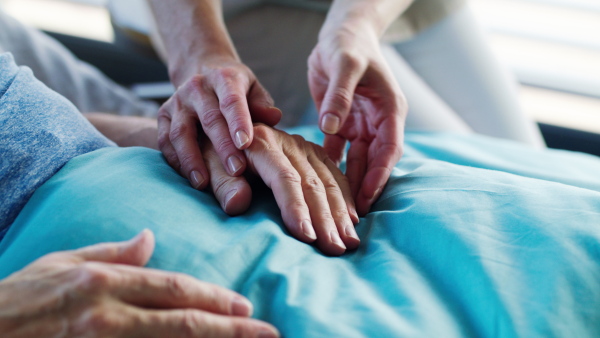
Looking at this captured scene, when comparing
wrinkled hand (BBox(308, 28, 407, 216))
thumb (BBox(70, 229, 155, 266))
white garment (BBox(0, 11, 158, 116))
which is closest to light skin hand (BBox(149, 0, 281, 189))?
wrinkled hand (BBox(308, 28, 407, 216))

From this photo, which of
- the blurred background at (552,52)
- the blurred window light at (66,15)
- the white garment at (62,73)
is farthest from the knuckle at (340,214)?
the blurred window light at (66,15)

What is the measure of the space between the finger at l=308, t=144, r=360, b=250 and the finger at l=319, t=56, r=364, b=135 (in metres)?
0.06

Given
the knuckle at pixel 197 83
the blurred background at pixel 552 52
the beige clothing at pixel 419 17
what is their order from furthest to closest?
the blurred background at pixel 552 52, the beige clothing at pixel 419 17, the knuckle at pixel 197 83

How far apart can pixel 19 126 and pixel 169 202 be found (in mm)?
201

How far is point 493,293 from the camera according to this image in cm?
48

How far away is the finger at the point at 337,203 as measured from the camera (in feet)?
2.01

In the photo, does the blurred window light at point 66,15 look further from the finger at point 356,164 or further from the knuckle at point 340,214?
the knuckle at point 340,214

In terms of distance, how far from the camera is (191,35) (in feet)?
3.19

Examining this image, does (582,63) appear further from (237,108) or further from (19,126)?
(19,126)

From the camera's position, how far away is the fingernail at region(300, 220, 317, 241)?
23.1 inches

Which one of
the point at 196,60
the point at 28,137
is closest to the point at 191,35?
the point at 196,60

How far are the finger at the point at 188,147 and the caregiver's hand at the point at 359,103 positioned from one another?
193mm

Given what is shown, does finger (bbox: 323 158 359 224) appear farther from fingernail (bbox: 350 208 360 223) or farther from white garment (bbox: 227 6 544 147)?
white garment (bbox: 227 6 544 147)

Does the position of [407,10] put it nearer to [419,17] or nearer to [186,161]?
[419,17]
